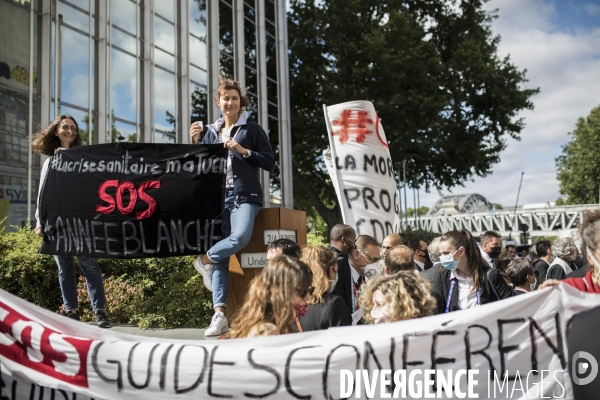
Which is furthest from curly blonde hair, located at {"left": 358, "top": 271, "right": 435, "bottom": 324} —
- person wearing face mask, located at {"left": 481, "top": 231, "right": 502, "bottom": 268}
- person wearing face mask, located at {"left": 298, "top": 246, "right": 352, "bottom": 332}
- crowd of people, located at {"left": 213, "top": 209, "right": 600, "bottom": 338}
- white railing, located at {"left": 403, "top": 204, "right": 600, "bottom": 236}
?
white railing, located at {"left": 403, "top": 204, "right": 600, "bottom": 236}

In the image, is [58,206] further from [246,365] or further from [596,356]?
[596,356]

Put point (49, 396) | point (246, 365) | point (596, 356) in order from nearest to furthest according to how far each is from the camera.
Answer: point (596, 356) < point (246, 365) < point (49, 396)

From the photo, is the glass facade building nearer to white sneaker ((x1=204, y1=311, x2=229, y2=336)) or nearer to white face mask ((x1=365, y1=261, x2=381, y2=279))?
white face mask ((x1=365, y1=261, x2=381, y2=279))

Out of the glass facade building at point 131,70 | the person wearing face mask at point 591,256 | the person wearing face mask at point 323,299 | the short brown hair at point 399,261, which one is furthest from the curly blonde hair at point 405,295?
the glass facade building at point 131,70

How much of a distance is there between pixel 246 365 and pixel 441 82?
24192 mm

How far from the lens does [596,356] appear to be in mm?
2188

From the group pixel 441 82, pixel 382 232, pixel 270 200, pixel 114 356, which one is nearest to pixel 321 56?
pixel 441 82

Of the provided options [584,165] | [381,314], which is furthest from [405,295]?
[584,165]

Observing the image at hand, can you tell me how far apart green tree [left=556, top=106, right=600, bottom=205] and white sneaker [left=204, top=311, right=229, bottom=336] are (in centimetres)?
5861

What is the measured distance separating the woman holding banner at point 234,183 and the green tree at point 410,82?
1837 centimetres

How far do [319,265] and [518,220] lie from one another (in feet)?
186

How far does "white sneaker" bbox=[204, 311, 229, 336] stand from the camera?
5.06 m

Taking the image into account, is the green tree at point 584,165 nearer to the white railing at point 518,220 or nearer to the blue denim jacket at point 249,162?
the white railing at point 518,220

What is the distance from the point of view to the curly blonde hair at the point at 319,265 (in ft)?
13.0
